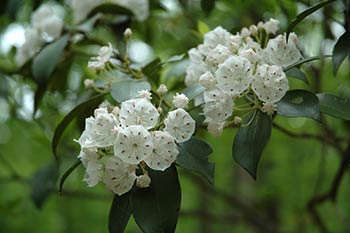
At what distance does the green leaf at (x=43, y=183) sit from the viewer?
6.15 ft

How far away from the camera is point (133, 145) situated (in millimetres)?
891

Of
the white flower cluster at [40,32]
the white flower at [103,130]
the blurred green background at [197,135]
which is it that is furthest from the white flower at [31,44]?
the white flower at [103,130]

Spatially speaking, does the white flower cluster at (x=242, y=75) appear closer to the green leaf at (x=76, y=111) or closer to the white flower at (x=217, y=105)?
the white flower at (x=217, y=105)

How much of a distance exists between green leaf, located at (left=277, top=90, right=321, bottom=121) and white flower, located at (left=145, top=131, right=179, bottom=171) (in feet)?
0.77

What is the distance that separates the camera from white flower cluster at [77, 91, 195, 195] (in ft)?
2.99

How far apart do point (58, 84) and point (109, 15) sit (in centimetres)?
30

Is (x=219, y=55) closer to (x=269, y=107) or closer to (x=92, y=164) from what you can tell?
(x=269, y=107)

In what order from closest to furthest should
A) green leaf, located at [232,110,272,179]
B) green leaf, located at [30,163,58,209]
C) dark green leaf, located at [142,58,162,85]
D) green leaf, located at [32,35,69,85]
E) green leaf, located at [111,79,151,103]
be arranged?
green leaf, located at [232,110,272,179]
green leaf, located at [111,79,151,103]
dark green leaf, located at [142,58,162,85]
green leaf, located at [32,35,69,85]
green leaf, located at [30,163,58,209]

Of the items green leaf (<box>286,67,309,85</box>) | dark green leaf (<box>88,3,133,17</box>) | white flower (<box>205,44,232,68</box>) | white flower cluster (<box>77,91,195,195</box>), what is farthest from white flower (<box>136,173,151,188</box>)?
dark green leaf (<box>88,3,133,17</box>)

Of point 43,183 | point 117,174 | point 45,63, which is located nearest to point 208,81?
point 117,174

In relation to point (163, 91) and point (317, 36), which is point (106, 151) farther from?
point (317, 36)

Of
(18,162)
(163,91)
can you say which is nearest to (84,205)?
(18,162)

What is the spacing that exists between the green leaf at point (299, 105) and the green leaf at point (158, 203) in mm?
246

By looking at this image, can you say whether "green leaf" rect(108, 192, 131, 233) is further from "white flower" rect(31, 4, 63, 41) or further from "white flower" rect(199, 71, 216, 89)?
"white flower" rect(31, 4, 63, 41)
